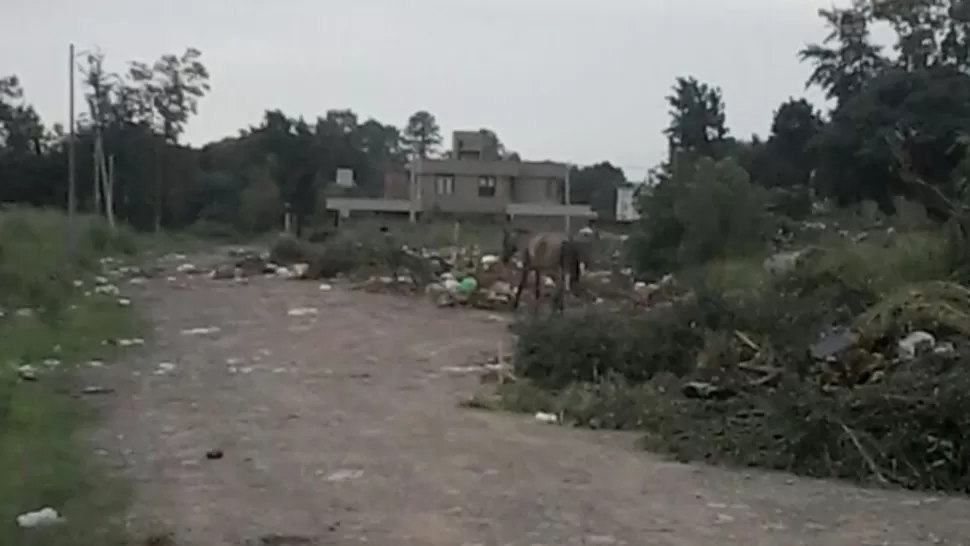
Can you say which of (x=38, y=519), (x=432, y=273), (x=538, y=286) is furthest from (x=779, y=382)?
(x=432, y=273)

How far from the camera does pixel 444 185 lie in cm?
4988

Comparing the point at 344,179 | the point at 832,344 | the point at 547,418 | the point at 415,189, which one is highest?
the point at 344,179

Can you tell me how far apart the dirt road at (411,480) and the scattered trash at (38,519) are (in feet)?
1.13

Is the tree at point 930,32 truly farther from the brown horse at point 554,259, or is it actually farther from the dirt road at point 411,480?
the dirt road at point 411,480

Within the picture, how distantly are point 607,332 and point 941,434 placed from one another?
357cm

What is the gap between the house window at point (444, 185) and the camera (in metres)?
49.6

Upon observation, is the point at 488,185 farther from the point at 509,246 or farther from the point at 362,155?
the point at 509,246

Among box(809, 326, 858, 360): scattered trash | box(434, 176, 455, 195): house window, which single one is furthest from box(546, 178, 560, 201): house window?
box(809, 326, 858, 360): scattered trash

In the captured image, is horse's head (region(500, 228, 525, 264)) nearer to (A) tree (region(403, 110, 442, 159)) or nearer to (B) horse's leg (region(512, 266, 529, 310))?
(B) horse's leg (region(512, 266, 529, 310))

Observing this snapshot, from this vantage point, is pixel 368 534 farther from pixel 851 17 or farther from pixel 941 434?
pixel 851 17

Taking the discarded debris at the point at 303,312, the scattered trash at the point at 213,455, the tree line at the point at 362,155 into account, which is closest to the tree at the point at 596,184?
the tree line at the point at 362,155

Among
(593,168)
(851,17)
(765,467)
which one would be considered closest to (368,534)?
(765,467)

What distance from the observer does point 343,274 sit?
23641mm

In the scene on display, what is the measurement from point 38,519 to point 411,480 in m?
2.01
